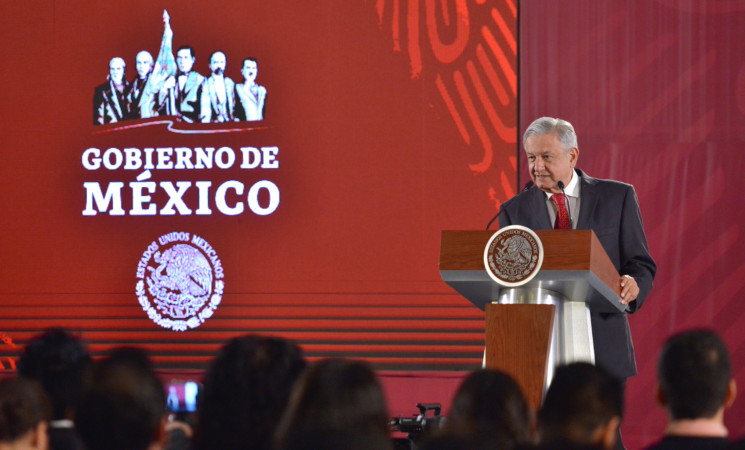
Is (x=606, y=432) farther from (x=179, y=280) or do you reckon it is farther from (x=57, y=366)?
(x=179, y=280)

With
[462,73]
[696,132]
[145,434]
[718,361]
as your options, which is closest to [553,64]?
[462,73]

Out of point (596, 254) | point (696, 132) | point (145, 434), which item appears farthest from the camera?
point (696, 132)

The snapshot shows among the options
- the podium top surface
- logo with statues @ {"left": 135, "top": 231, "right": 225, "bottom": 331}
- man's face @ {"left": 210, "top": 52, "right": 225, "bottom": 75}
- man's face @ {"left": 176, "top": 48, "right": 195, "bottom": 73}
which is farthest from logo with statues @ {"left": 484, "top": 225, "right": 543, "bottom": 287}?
man's face @ {"left": 176, "top": 48, "right": 195, "bottom": 73}

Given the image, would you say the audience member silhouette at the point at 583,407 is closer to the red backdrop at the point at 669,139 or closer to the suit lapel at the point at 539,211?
the suit lapel at the point at 539,211

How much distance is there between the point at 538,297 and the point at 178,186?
3.58 m

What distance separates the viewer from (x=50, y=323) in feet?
19.3

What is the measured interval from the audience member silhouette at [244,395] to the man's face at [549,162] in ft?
4.97

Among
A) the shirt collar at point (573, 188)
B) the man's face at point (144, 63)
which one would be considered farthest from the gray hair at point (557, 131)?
the man's face at point (144, 63)

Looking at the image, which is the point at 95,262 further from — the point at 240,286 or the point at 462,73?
the point at 462,73

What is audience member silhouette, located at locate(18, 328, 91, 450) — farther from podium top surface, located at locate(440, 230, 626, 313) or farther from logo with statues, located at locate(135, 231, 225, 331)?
logo with statues, located at locate(135, 231, 225, 331)

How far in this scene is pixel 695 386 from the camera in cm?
185

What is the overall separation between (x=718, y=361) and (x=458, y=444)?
764mm

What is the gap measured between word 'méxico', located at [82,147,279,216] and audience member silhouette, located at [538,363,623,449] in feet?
13.4

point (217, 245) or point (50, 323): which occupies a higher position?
point (217, 245)
